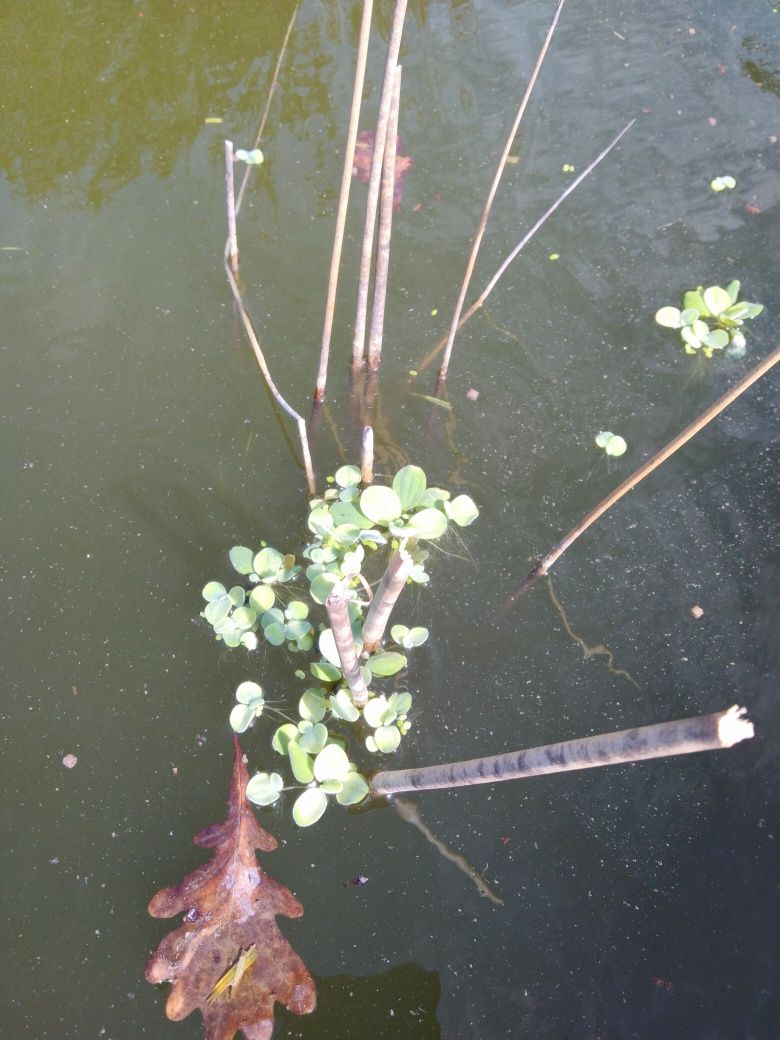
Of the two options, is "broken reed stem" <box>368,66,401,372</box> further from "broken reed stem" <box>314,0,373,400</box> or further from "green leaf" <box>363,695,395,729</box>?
"green leaf" <box>363,695,395,729</box>

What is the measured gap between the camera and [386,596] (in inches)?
44.3

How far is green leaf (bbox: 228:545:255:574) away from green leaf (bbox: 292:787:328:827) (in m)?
0.44

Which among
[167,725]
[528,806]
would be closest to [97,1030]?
[167,725]

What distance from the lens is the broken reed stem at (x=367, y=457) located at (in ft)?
4.29

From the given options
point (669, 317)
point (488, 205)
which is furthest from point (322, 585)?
point (669, 317)

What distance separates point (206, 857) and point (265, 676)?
321 mm

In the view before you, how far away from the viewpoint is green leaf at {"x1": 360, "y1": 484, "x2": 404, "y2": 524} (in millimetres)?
1347

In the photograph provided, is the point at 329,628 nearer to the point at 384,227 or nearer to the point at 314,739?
the point at 314,739

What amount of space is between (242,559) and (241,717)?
30 cm

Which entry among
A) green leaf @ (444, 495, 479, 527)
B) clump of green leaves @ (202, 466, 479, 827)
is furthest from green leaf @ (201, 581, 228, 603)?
green leaf @ (444, 495, 479, 527)

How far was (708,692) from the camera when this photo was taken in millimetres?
1439

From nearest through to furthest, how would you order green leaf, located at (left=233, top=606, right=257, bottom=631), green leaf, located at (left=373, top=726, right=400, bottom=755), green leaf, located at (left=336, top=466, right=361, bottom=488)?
green leaf, located at (left=373, top=726, right=400, bottom=755), green leaf, located at (left=233, top=606, right=257, bottom=631), green leaf, located at (left=336, top=466, right=361, bottom=488)

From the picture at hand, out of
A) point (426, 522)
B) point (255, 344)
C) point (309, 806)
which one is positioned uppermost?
point (255, 344)

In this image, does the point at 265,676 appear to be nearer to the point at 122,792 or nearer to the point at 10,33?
the point at 122,792
